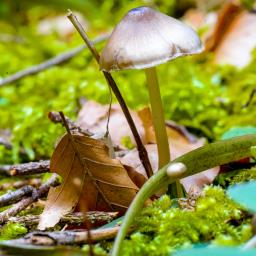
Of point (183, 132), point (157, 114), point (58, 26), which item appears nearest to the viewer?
point (157, 114)

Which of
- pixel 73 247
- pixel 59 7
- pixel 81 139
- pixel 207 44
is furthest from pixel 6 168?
pixel 59 7

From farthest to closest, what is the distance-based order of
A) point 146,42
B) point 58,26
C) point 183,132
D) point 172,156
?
point 58,26
point 183,132
point 172,156
point 146,42

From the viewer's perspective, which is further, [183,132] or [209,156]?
[183,132]

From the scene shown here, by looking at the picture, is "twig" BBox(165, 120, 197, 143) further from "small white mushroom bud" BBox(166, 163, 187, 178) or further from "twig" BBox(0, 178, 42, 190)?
"small white mushroom bud" BBox(166, 163, 187, 178)

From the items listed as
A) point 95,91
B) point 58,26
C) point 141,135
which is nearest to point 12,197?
point 141,135

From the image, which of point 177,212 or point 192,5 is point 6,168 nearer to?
point 177,212

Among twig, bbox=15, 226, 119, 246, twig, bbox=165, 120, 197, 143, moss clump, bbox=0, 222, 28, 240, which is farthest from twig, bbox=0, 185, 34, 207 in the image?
twig, bbox=165, 120, 197, 143

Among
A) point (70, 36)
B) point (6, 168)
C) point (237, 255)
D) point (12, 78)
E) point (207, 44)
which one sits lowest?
point (237, 255)

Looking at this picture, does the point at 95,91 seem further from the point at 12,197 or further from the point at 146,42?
the point at 146,42
